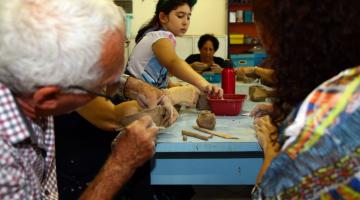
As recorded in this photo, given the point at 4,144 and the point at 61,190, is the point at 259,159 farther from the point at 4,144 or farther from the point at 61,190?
the point at 4,144

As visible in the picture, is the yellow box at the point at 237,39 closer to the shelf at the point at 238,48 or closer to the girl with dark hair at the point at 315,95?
the shelf at the point at 238,48

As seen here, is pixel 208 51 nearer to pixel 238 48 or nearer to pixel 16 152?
pixel 238 48

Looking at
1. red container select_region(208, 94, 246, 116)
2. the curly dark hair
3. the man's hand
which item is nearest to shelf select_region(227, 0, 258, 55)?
red container select_region(208, 94, 246, 116)

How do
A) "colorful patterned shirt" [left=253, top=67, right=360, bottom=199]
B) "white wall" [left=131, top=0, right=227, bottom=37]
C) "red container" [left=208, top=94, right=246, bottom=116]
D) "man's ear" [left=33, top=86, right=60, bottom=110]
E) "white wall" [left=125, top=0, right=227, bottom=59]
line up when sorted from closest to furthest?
"colorful patterned shirt" [left=253, top=67, right=360, bottom=199] → "man's ear" [left=33, top=86, right=60, bottom=110] → "red container" [left=208, top=94, right=246, bottom=116] → "white wall" [left=125, top=0, right=227, bottom=59] → "white wall" [left=131, top=0, right=227, bottom=37]

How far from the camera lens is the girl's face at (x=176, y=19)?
2258mm

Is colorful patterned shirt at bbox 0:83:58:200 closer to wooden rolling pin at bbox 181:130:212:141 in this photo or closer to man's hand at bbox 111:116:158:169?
man's hand at bbox 111:116:158:169

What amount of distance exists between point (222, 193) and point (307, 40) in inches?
91.0

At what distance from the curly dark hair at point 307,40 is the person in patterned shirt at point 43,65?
307mm

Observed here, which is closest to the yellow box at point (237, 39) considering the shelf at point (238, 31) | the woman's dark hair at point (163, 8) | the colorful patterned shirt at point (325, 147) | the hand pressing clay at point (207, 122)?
the shelf at point (238, 31)

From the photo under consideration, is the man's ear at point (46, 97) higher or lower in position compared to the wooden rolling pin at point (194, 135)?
higher

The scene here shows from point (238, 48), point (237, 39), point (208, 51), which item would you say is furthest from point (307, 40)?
point (238, 48)

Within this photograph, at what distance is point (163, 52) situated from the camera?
208 cm

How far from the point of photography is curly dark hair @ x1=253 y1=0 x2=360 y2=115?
2.38ft

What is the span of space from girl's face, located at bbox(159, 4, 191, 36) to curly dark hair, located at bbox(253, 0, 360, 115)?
1.45 metres
